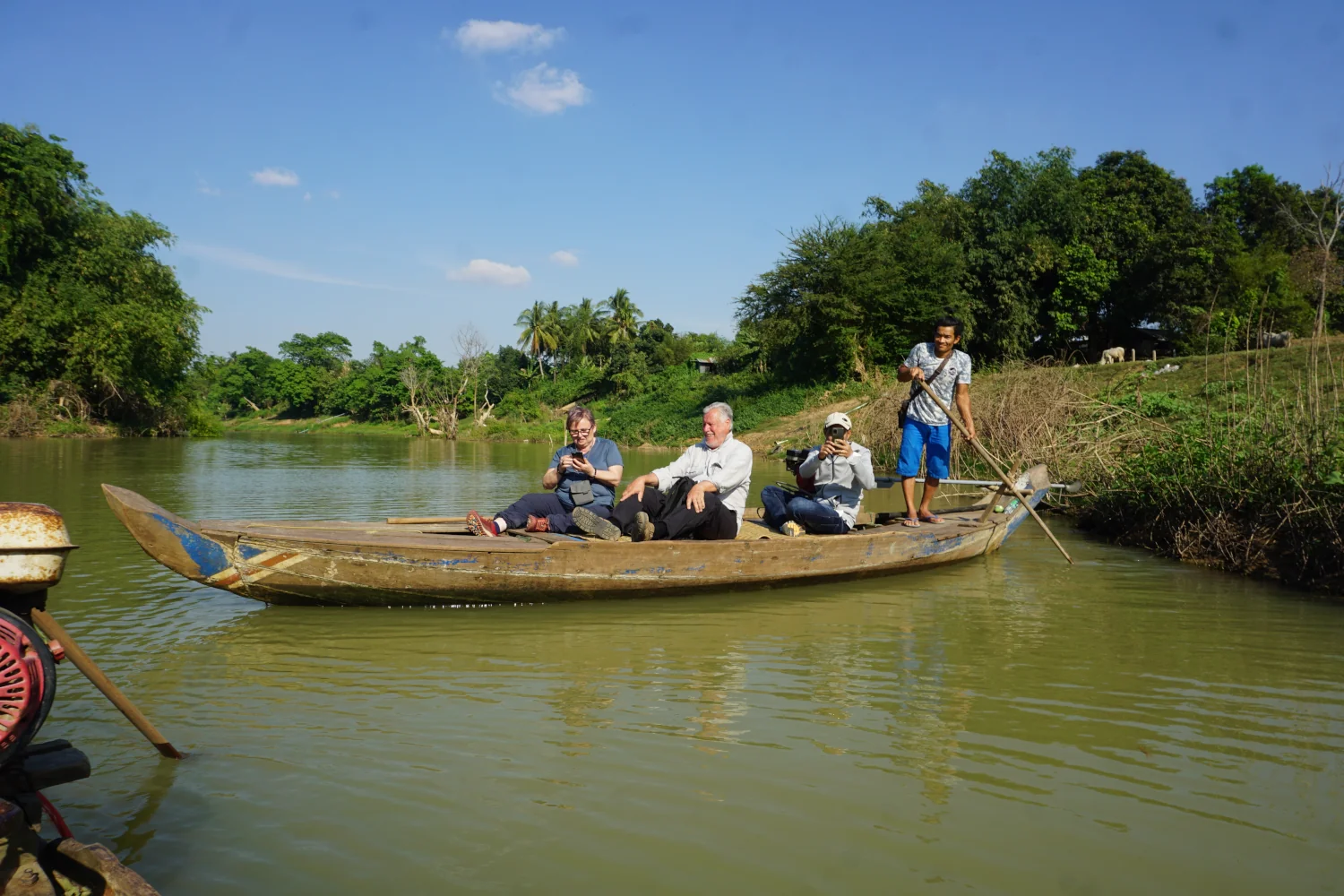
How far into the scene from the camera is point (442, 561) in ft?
16.6

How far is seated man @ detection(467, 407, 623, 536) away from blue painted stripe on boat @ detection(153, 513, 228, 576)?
1.62 m

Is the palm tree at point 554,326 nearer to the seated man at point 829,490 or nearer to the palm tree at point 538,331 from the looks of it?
the palm tree at point 538,331

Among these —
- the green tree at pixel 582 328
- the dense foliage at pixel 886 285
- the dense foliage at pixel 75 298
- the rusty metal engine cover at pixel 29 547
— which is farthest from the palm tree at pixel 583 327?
the rusty metal engine cover at pixel 29 547

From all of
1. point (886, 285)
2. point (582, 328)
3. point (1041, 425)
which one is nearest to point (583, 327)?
point (582, 328)

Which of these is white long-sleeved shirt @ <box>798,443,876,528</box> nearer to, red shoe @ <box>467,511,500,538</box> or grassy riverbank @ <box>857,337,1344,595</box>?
red shoe @ <box>467,511,500,538</box>

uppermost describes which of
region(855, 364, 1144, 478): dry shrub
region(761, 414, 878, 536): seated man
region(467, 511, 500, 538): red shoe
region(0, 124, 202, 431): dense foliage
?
region(0, 124, 202, 431): dense foliage

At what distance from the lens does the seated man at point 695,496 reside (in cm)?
577

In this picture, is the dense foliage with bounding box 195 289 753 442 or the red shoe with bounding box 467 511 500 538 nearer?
the red shoe with bounding box 467 511 500 538

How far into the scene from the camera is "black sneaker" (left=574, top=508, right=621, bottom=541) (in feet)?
18.2

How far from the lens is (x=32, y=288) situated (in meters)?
25.9

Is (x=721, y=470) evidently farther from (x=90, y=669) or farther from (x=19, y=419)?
(x=19, y=419)

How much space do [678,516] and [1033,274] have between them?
97.7 feet

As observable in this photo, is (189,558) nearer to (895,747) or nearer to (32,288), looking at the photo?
(895,747)

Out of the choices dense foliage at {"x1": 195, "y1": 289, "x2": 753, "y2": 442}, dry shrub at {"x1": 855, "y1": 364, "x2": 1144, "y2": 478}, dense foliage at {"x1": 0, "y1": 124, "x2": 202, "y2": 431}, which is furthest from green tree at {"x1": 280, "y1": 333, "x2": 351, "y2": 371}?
dry shrub at {"x1": 855, "y1": 364, "x2": 1144, "y2": 478}
